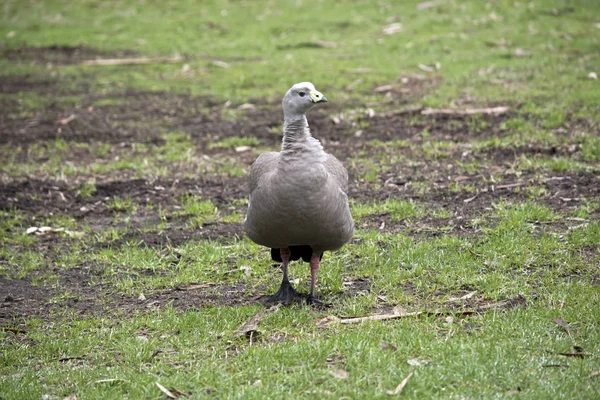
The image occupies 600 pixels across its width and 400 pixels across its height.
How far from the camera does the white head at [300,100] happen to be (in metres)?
7.00

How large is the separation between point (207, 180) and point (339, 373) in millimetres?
5899

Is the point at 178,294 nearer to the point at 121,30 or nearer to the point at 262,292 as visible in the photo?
the point at 262,292

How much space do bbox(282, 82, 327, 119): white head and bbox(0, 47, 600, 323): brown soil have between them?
6.12 feet

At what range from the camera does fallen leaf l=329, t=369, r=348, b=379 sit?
5.84 metres

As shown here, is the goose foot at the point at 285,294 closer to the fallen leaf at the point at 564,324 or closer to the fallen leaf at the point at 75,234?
the fallen leaf at the point at 564,324

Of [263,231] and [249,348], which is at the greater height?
[263,231]

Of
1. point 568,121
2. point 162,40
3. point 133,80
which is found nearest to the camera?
point 568,121

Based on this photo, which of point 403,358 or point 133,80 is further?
point 133,80

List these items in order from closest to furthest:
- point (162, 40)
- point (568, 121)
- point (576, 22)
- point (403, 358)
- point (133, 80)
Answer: point (403, 358), point (568, 121), point (133, 80), point (576, 22), point (162, 40)

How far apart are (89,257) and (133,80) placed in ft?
30.9

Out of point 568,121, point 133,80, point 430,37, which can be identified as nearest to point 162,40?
point 133,80

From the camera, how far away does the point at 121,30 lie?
2333 cm

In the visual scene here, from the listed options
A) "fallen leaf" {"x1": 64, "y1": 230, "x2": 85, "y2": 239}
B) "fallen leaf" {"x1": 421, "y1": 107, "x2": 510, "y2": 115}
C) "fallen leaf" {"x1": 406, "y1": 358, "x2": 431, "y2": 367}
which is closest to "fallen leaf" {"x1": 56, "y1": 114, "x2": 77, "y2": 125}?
"fallen leaf" {"x1": 64, "y1": 230, "x2": 85, "y2": 239}

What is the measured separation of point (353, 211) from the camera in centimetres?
977
